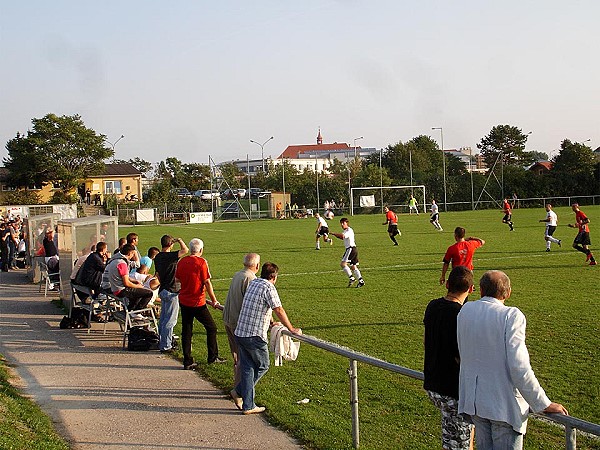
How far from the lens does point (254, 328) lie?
782cm

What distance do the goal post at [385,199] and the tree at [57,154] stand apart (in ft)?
91.5

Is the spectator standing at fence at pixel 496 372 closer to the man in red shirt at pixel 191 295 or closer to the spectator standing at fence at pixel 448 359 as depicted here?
the spectator standing at fence at pixel 448 359

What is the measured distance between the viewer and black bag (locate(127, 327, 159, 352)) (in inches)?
450

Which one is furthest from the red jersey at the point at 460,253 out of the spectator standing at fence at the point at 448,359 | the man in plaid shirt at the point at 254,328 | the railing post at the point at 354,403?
the spectator standing at fence at the point at 448,359

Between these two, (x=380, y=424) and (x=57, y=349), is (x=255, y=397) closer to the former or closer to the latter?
(x=380, y=424)

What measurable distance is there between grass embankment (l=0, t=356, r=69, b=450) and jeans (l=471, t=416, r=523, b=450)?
151 inches

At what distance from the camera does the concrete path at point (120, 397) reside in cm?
714

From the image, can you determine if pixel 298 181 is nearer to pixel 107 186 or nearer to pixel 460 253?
pixel 107 186

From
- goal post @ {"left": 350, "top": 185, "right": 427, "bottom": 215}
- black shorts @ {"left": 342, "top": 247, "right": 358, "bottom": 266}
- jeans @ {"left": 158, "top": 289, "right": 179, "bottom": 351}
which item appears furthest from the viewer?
goal post @ {"left": 350, "top": 185, "right": 427, "bottom": 215}

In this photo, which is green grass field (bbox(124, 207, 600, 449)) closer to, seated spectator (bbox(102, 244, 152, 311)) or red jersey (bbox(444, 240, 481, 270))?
seated spectator (bbox(102, 244, 152, 311))

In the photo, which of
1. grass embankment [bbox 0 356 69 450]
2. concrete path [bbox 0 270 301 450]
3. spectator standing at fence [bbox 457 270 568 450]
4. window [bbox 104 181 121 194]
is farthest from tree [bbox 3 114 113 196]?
spectator standing at fence [bbox 457 270 568 450]

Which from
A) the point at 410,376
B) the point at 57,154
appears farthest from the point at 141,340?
the point at 57,154

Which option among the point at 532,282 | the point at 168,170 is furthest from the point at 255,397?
the point at 168,170

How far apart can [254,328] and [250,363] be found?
42 centimetres
